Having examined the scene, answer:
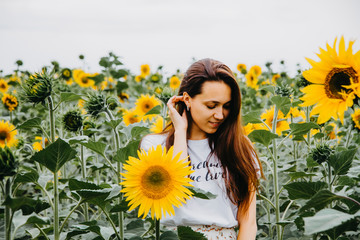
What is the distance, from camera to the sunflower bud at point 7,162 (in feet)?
3.88

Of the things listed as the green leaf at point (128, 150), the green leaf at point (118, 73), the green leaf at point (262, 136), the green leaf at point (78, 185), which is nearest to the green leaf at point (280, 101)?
the green leaf at point (262, 136)

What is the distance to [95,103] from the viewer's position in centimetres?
207

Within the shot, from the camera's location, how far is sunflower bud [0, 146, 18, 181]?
3.88 feet

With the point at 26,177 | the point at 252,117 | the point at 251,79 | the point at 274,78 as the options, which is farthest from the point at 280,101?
the point at 274,78

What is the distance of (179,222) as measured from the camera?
186 cm

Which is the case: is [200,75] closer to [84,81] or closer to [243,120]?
[243,120]

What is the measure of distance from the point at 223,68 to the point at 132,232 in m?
1.02

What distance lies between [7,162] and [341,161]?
1.38 meters

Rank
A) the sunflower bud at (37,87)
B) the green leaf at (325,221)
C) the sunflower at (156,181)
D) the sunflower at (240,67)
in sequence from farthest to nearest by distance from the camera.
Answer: the sunflower at (240,67) → the sunflower bud at (37,87) → the sunflower at (156,181) → the green leaf at (325,221)

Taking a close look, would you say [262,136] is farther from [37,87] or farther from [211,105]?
[37,87]

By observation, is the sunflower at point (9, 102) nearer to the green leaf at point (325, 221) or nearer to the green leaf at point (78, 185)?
the green leaf at point (78, 185)

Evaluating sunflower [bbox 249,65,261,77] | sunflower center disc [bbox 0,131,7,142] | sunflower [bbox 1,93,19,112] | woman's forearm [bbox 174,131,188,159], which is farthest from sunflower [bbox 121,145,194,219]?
sunflower [bbox 249,65,261,77]

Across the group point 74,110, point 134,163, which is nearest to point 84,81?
point 74,110

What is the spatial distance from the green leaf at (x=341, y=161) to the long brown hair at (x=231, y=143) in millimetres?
453
